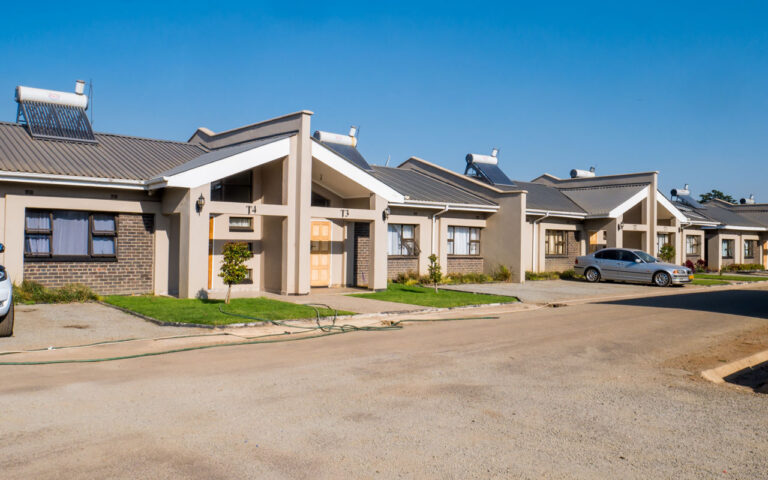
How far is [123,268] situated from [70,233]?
5.30 ft

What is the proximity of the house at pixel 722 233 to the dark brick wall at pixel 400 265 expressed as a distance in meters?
19.2

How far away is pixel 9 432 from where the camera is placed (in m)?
5.51

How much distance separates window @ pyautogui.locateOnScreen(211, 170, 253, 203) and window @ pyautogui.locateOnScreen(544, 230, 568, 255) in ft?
50.5

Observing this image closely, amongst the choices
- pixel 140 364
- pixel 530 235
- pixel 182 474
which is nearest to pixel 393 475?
pixel 182 474

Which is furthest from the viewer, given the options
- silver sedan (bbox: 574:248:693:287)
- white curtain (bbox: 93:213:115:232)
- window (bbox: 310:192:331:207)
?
silver sedan (bbox: 574:248:693:287)

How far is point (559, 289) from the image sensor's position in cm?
2314

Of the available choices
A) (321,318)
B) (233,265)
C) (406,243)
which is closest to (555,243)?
(406,243)

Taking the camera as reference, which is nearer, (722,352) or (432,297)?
(722,352)

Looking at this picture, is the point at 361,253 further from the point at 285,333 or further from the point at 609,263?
the point at 609,263

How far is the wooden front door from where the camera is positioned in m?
20.9

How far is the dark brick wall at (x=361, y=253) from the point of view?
72.2 feet

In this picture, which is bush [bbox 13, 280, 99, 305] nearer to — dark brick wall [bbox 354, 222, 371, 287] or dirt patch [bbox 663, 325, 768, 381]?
dark brick wall [bbox 354, 222, 371, 287]

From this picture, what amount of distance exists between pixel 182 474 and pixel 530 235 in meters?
25.2

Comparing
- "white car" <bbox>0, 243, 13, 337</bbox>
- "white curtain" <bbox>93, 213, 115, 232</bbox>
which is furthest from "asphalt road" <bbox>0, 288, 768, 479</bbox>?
"white curtain" <bbox>93, 213, 115, 232</bbox>
